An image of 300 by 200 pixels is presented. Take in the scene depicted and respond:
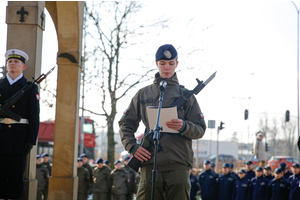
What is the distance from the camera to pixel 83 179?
1422 centimetres

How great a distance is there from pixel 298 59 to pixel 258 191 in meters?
16.4

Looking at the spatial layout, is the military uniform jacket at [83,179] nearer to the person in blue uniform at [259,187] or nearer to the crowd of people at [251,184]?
the crowd of people at [251,184]

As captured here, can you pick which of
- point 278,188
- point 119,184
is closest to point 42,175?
point 119,184

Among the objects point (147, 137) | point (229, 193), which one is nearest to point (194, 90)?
point (147, 137)

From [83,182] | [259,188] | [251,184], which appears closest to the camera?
[259,188]

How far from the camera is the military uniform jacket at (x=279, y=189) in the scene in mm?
12508

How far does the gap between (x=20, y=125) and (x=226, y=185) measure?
1138cm

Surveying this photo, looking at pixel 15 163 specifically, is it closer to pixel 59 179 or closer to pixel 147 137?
pixel 147 137

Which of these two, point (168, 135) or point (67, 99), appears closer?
point (168, 135)

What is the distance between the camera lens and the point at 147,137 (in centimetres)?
405

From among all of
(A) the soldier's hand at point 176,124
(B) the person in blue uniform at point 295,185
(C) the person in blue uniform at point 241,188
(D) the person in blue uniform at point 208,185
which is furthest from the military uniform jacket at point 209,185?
(A) the soldier's hand at point 176,124

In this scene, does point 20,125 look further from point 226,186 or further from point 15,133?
point 226,186

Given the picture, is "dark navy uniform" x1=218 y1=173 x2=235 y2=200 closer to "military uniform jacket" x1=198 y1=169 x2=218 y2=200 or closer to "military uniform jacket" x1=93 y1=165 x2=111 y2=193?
"military uniform jacket" x1=198 y1=169 x2=218 y2=200

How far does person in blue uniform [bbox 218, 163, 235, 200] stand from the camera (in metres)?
14.9
